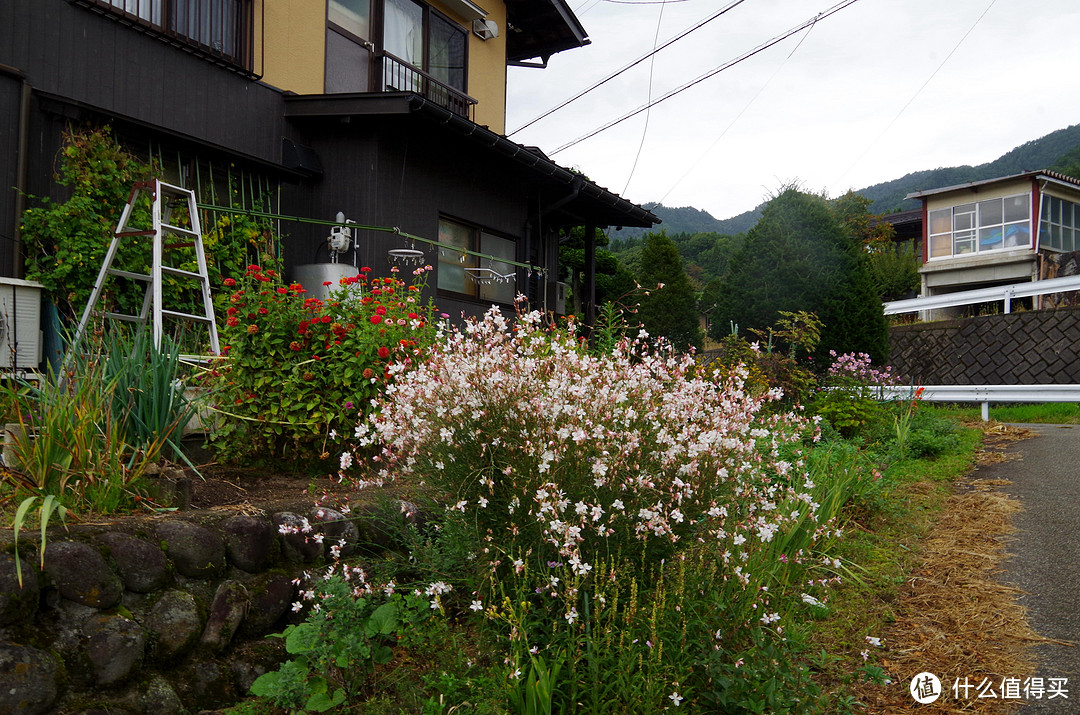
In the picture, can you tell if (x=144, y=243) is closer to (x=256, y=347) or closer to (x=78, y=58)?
(x=78, y=58)

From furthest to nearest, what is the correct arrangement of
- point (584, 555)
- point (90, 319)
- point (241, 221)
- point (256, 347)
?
point (241, 221) → point (90, 319) → point (256, 347) → point (584, 555)

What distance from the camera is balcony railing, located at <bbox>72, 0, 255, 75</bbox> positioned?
6.19 metres

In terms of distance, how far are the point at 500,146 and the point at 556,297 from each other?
3510 millimetres

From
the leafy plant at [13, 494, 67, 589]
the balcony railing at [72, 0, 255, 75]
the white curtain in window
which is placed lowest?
the leafy plant at [13, 494, 67, 589]

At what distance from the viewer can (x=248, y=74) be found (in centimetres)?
717

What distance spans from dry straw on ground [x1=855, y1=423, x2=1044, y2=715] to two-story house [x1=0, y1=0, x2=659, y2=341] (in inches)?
231

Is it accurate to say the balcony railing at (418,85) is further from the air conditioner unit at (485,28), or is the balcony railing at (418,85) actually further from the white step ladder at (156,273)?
the white step ladder at (156,273)

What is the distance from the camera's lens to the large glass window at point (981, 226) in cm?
2331

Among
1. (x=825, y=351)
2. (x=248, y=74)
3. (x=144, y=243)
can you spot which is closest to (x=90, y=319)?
(x=144, y=243)

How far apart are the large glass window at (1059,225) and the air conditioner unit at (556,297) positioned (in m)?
19.5

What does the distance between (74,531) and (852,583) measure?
11.4 feet

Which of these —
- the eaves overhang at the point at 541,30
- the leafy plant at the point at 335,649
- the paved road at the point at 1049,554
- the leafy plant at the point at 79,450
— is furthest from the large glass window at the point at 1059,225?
the leafy plant at the point at 79,450

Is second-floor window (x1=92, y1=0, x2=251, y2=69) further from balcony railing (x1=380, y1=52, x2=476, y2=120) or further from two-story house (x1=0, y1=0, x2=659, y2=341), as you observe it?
balcony railing (x1=380, y1=52, x2=476, y2=120)

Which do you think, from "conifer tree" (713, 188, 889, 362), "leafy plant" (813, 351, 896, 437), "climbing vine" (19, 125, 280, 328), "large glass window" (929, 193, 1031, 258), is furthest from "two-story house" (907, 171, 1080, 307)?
"climbing vine" (19, 125, 280, 328)
